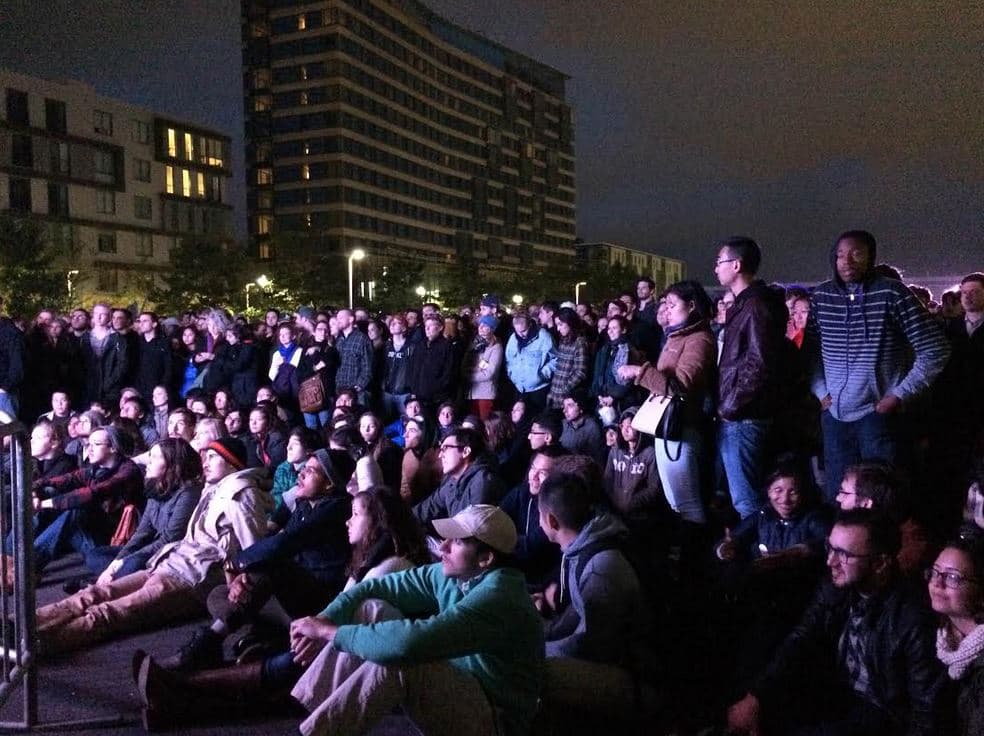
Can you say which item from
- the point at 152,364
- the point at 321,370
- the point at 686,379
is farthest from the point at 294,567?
the point at 152,364

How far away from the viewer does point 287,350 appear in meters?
11.1

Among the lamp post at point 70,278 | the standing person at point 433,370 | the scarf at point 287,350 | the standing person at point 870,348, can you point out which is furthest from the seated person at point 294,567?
the lamp post at point 70,278

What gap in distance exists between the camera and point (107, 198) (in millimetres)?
61688

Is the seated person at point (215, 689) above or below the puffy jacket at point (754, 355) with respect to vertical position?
below

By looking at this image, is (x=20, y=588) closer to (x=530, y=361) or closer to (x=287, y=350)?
(x=530, y=361)

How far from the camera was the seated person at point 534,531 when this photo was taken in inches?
249

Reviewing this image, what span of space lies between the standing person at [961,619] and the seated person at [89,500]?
6470 mm

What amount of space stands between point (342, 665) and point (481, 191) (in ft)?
367

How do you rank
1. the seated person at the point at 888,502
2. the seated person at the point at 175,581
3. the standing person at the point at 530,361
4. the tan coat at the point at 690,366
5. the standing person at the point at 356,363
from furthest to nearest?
the standing person at the point at 356,363
the standing person at the point at 530,361
the seated person at the point at 175,581
the tan coat at the point at 690,366
the seated person at the point at 888,502

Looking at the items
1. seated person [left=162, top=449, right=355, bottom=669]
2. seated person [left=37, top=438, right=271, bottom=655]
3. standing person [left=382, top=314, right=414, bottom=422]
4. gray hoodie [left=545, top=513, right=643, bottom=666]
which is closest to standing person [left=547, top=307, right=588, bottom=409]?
standing person [left=382, top=314, right=414, bottom=422]

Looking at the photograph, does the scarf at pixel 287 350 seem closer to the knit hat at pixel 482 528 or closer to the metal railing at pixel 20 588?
the metal railing at pixel 20 588

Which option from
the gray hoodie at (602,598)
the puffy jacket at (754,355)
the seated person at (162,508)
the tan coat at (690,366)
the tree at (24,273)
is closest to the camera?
the gray hoodie at (602,598)

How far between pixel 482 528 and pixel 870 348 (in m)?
2.44

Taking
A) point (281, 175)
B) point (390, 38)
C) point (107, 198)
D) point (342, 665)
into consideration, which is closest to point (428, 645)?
point (342, 665)
